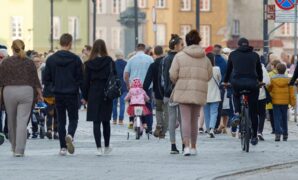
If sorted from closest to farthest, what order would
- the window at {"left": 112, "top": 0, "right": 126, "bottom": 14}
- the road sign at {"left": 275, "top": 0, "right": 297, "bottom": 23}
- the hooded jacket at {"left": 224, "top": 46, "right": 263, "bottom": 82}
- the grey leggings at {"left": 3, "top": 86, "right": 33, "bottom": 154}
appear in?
the grey leggings at {"left": 3, "top": 86, "right": 33, "bottom": 154}, the hooded jacket at {"left": 224, "top": 46, "right": 263, "bottom": 82}, the road sign at {"left": 275, "top": 0, "right": 297, "bottom": 23}, the window at {"left": 112, "top": 0, "right": 126, "bottom": 14}

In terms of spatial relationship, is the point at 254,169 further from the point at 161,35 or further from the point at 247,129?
the point at 161,35

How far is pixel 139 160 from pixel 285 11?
1626cm

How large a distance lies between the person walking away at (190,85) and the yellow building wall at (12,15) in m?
91.7

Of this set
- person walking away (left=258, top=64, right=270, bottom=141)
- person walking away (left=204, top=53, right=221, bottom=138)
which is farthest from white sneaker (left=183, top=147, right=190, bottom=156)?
person walking away (left=204, top=53, right=221, bottom=138)

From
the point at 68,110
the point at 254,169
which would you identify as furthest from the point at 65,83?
the point at 254,169

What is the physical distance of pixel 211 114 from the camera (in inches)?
1257

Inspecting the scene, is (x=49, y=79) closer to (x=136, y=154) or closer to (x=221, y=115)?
(x=136, y=154)

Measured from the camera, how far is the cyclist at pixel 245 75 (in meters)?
25.9

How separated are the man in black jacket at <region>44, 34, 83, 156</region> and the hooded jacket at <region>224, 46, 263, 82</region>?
108 inches

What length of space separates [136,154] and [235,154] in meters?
1.52

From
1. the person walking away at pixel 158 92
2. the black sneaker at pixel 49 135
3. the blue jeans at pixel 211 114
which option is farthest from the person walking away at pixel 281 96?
the black sneaker at pixel 49 135

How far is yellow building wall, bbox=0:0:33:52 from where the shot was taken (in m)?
116

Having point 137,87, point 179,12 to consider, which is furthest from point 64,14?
point 137,87

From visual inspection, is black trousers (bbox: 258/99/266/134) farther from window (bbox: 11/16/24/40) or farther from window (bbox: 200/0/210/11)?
window (bbox: 200/0/210/11)
